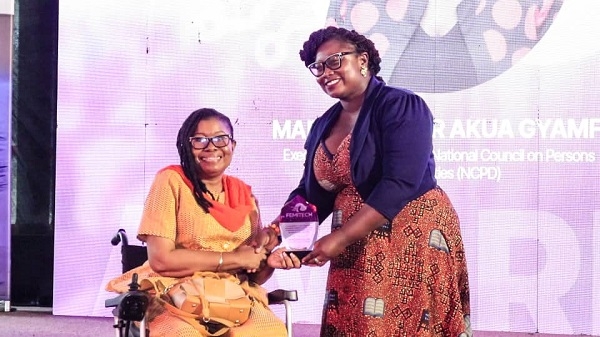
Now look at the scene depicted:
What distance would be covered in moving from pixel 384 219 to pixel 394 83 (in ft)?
7.94

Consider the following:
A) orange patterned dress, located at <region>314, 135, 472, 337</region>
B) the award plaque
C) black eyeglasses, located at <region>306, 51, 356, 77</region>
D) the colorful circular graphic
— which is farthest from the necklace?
the colorful circular graphic

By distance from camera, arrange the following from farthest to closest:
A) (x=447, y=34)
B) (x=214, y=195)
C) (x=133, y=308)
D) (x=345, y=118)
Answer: (x=447, y=34) < (x=214, y=195) < (x=345, y=118) < (x=133, y=308)

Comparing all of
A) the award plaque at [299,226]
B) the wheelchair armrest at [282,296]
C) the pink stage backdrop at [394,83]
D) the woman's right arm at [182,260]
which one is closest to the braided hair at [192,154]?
the woman's right arm at [182,260]

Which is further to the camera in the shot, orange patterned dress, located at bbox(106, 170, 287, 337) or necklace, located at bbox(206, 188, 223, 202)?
necklace, located at bbox(206, 188, 223, 202)

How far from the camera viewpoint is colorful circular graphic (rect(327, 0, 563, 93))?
4.81 m

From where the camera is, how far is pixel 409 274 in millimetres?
2682

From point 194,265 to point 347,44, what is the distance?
0.95 meters

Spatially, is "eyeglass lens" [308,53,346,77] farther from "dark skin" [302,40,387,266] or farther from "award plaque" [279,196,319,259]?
"award plaque" [279,196,319,259]

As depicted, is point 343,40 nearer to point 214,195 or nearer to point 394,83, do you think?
point 214,195

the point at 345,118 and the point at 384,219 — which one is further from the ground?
the point at 345,118

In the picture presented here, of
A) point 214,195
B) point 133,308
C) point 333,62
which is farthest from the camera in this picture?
point 214,195

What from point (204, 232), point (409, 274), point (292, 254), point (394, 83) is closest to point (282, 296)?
point (292, 254)

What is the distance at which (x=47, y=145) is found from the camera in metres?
5.33

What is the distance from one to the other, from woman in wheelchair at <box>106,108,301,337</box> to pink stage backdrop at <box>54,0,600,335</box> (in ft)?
6.47
